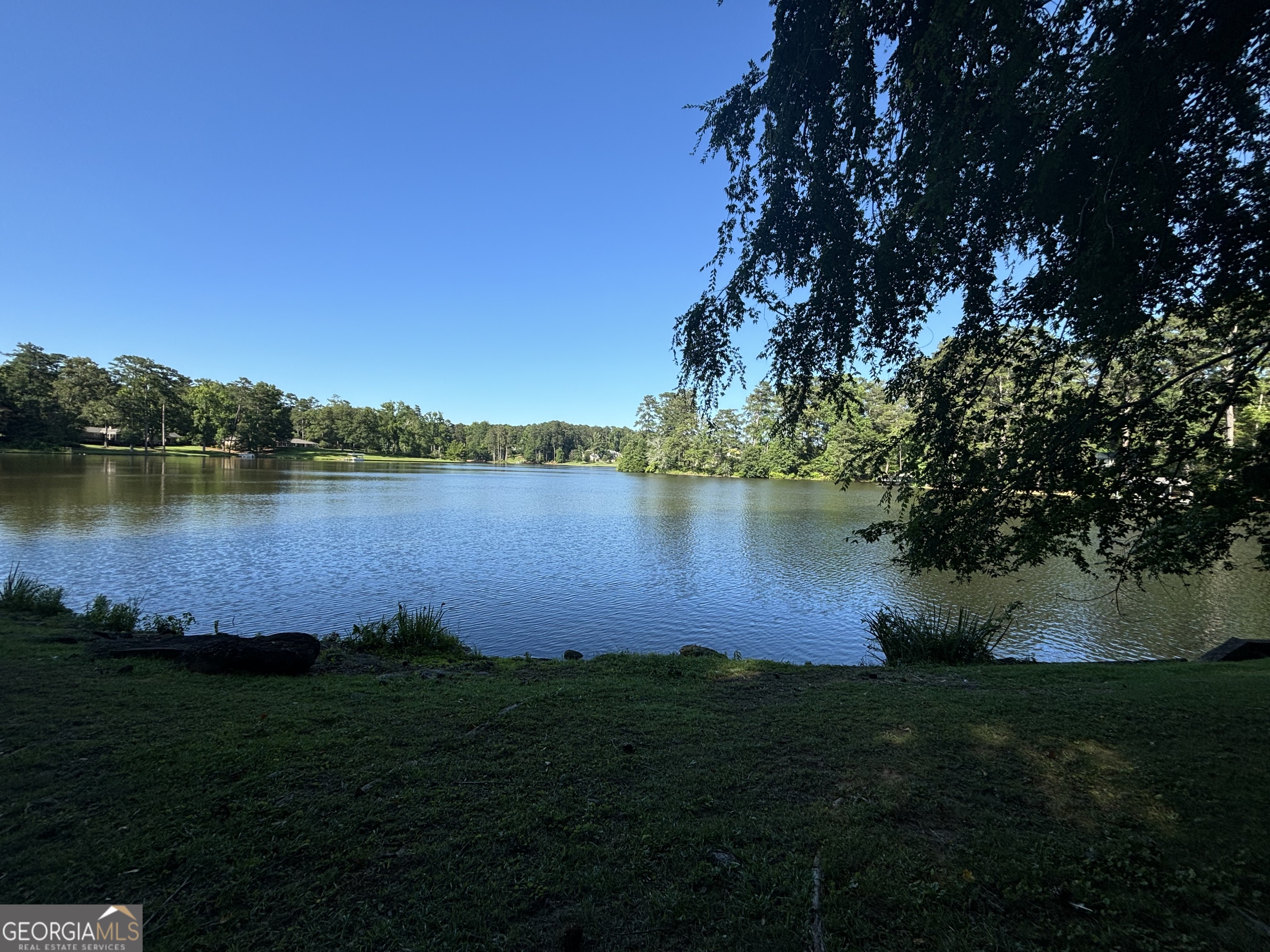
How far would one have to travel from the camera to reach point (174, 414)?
8569 cm

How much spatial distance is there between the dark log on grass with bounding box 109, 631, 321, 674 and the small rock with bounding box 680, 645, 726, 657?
5369 millimetres

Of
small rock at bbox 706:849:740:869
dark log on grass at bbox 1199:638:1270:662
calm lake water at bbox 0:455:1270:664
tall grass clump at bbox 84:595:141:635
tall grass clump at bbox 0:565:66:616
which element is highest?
small rock at bbox 706:849:740:869

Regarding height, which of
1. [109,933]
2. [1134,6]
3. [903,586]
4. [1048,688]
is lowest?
[903,586]

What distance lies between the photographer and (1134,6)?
3412 mm

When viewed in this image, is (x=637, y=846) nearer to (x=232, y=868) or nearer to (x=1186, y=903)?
(x=232, y=868)

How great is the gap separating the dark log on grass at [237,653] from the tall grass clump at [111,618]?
80.2 inches

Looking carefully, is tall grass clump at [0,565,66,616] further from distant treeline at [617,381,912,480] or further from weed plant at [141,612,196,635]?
distant treeline at [617,381,912,480]

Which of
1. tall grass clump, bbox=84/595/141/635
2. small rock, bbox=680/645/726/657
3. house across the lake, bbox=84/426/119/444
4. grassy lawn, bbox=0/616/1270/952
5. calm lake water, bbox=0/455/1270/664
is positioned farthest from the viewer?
house across the lake, bbox=84/426/119/444

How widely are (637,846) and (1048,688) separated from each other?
18.3 ft

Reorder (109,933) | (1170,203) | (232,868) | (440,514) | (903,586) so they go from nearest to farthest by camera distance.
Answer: (109,933)
(232,868)
(1170,203)
(903,586)
(440,514)

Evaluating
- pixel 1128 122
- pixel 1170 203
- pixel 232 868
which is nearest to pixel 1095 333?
pixel 1170 203

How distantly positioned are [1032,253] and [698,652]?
7000 mm

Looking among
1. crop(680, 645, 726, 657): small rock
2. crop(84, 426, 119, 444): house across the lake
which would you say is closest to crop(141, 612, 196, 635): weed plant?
crop(680, 645, 726, 657): small rock

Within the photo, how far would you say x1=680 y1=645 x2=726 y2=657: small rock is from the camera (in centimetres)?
900
